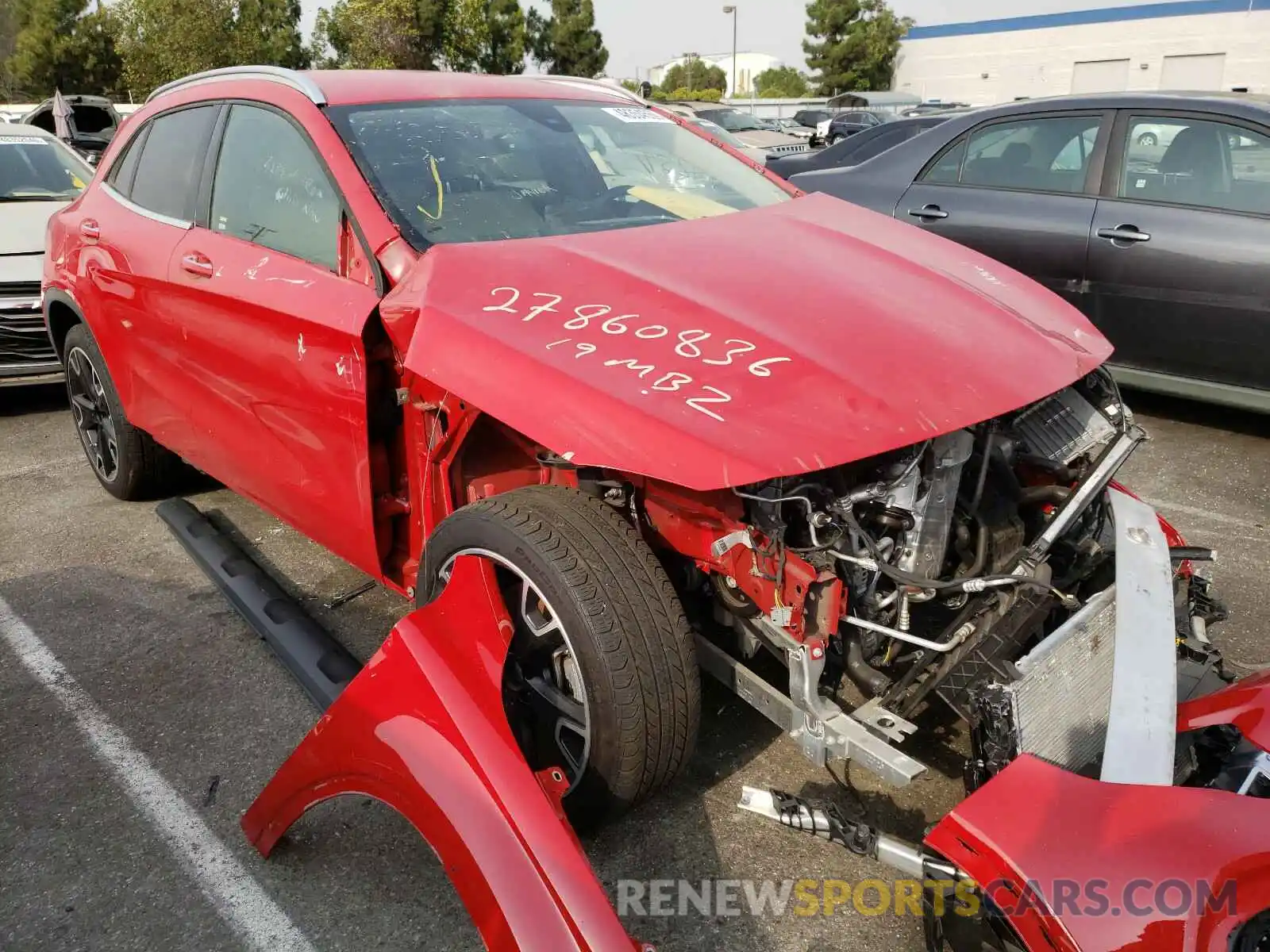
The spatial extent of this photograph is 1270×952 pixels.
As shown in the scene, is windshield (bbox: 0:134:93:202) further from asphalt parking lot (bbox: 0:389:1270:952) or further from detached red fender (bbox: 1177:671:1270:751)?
detached red fender (bbox: 1177:671:1270:751)

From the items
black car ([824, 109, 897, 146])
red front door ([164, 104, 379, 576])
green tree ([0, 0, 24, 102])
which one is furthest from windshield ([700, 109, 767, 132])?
green tree ([0, 0, 24, 102])

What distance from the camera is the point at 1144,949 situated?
4.78ft

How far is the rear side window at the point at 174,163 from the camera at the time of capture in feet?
11.4

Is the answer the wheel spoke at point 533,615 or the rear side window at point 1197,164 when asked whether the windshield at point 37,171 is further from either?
the rear side window at point 1197,164

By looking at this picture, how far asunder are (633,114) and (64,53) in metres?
45.3

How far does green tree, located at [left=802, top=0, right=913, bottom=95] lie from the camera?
5516 cm

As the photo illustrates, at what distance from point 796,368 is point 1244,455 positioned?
12.6ft

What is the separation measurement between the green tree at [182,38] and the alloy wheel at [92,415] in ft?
113

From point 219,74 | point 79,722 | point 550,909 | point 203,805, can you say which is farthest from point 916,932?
point 219,74

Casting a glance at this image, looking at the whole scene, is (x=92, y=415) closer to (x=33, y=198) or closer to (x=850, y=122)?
(x=33, y=198)

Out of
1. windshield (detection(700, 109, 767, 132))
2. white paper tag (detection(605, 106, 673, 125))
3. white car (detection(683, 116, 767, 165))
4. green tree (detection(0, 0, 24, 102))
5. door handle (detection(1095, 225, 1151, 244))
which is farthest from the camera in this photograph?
green tree (detection(0, 0, 24, 102))

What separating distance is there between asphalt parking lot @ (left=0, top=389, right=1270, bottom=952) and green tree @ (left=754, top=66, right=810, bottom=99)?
76.9 meters

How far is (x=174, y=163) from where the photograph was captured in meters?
3.65

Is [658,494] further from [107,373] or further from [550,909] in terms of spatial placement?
[107,373]
